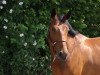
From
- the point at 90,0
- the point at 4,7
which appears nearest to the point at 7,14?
the point at 4,7

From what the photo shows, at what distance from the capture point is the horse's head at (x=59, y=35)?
5703 mm

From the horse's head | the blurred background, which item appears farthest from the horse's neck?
the blurred background

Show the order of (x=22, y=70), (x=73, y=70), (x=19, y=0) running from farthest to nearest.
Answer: (x=22, y=70)
(x=19, y=0)
(x=73, y=70)

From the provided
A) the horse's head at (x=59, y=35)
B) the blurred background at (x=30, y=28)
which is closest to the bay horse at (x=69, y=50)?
the horse's head at (x=59, y=35)

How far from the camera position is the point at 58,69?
19.7 feet

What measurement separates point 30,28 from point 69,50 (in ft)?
6.61

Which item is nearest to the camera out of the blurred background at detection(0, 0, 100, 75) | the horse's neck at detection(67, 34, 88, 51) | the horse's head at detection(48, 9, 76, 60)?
the horse's head at detection(48, 9, 76, 60)

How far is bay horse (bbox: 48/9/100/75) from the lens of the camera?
575 centimetres

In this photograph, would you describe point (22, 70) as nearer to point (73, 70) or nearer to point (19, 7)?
point (19, 7)

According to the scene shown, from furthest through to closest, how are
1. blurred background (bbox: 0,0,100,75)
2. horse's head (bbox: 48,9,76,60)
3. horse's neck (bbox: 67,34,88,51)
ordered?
blurred background (bbox: 0,0,100,75) < horse's neck (bbox: 67,34,88,51) < horse's head (bbox: 48,9,76,60)

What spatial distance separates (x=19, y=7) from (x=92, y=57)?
7.29 ft

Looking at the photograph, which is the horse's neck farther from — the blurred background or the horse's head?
the blurred background

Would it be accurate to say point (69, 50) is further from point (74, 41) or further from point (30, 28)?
point (30, 28)

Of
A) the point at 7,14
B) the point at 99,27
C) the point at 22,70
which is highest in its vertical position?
the point at 7,14
